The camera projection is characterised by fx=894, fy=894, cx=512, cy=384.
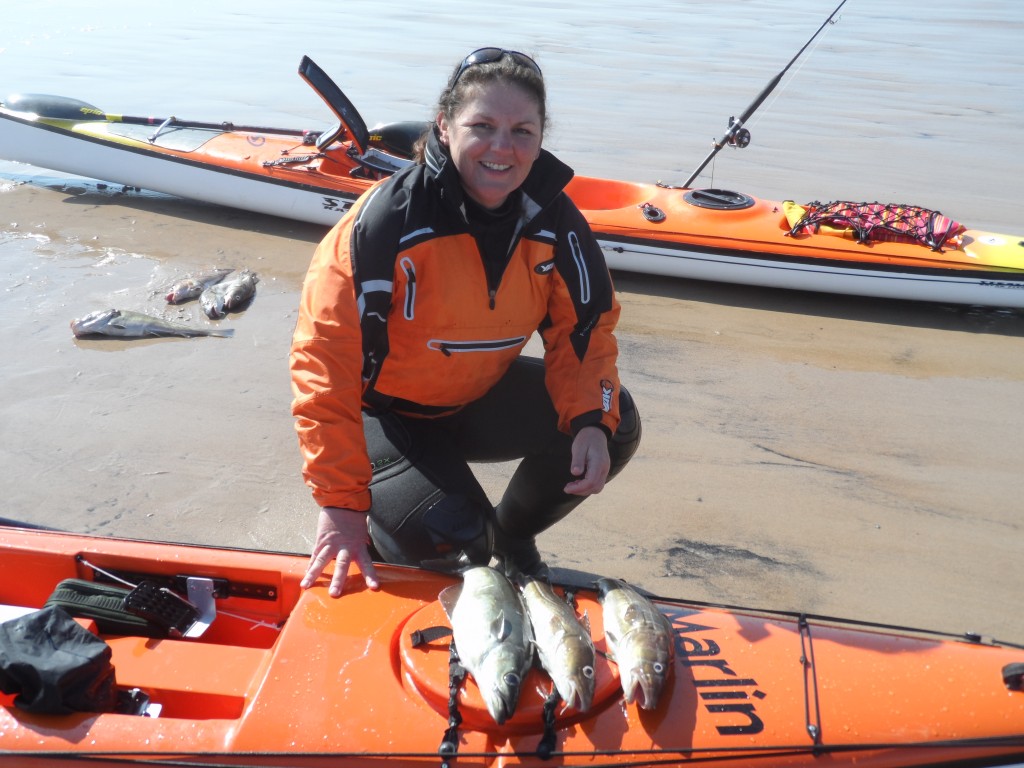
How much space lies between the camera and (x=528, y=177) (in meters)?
2.58

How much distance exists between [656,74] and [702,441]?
30.6 ft

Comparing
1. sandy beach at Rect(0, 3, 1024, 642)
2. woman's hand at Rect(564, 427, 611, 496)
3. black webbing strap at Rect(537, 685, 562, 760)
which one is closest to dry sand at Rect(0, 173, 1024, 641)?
sandy beach at Rect(0, 3, 1024, 642)

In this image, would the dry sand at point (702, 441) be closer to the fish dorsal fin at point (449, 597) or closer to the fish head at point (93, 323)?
the fish head at point (93, 323)

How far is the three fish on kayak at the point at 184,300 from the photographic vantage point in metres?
5.09

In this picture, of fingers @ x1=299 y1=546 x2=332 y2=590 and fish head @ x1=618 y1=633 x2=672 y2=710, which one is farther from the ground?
fingers @ x1=299 y1=546 x2=332 y2=590

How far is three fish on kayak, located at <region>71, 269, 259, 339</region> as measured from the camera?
16.7 ft

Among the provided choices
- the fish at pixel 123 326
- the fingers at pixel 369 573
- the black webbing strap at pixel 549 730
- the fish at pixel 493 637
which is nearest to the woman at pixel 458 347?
the fingers at pixel 369 573

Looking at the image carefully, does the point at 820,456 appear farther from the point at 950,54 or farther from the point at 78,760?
the point at 950,54

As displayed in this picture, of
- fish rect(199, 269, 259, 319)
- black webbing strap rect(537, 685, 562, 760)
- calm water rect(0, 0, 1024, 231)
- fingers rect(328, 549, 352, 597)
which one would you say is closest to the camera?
black webbing strap rect(537, 685, 562, 760)

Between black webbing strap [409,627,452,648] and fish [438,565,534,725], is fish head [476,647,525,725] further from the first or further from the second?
black webbing strap [409,627,452,648]

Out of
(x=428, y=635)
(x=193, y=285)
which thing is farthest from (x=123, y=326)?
(x=428, y=635)

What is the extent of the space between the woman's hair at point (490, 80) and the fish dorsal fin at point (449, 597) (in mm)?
1274

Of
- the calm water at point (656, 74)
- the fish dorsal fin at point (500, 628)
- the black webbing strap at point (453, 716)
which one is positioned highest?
the calm water at point (656, 74)

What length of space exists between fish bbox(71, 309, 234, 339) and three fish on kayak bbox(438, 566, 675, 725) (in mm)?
3514
